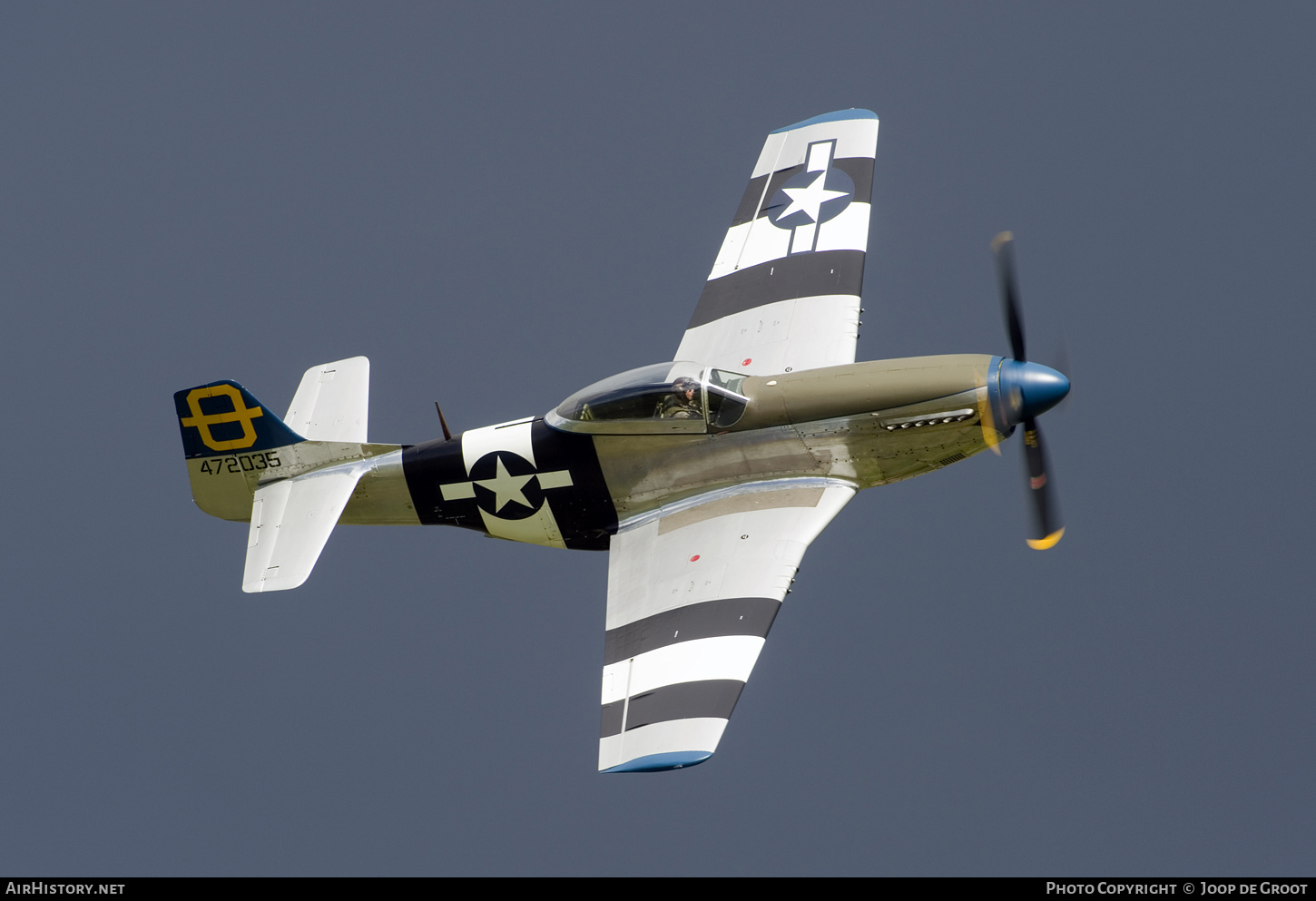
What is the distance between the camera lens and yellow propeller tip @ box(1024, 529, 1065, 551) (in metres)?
15.5

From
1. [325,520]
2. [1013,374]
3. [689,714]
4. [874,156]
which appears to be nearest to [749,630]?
[689,714]

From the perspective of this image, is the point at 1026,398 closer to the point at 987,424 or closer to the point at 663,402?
the point at 987,424

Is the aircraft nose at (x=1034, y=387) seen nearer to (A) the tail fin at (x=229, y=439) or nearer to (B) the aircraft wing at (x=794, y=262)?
(B) the aircraft wing at (x=794, y=262)

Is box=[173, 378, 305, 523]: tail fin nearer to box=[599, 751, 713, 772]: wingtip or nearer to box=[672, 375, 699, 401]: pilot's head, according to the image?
box=[672, 375, 699, 401]: pilot's head

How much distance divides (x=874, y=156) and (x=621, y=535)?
5690 mm

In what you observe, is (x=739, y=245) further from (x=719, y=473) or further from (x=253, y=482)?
(x=253, y=482)

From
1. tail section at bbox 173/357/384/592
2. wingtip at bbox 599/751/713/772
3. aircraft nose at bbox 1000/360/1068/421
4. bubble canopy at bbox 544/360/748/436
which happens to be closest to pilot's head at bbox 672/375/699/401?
bubble canopy at bbox 544/360/748/436

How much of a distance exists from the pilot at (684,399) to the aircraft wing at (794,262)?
1.60 meters

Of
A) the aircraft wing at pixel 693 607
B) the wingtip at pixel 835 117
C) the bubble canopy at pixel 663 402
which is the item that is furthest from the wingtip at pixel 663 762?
the wingtip at pixel 835 117

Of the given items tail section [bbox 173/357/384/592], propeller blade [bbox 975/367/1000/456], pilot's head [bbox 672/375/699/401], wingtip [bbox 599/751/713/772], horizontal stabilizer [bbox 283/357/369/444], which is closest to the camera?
wingtip [bbox 599/751/713/772]

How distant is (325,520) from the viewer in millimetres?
16609

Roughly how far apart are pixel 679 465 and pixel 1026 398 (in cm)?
323

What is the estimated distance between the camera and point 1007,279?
1571 centimetres

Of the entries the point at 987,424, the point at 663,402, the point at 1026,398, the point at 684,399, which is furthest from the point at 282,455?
the point at 1026,398
